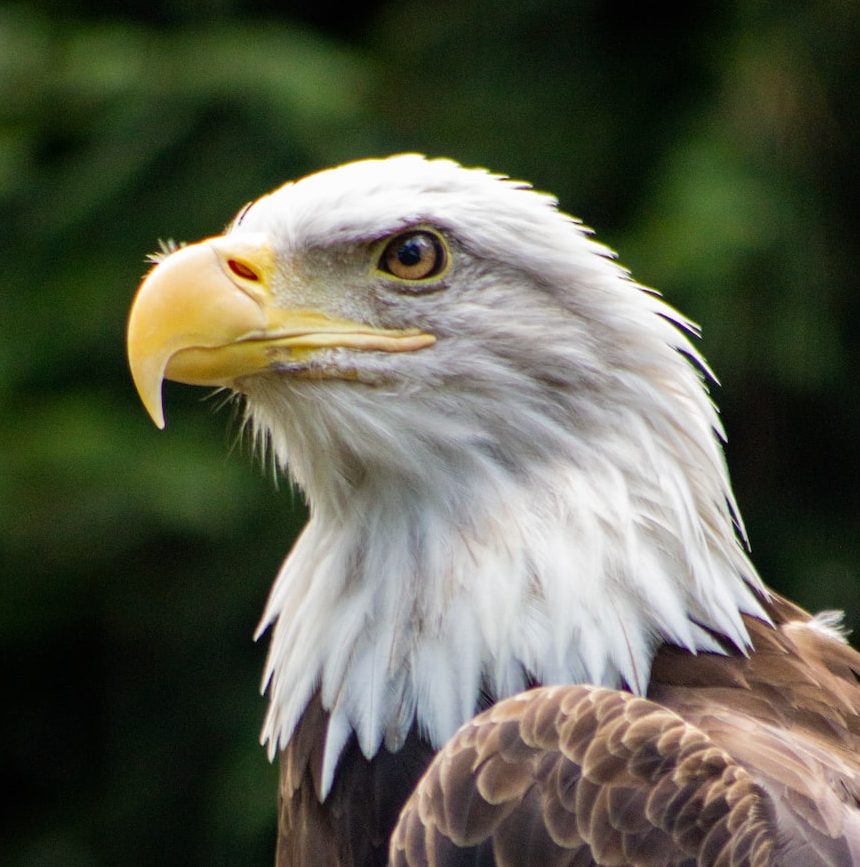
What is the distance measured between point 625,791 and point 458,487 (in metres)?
0.67

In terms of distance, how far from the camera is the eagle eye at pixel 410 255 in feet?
9.34

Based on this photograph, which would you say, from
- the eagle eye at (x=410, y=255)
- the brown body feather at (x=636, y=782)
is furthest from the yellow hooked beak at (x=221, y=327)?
the brown body feather at (x=636, y=782)

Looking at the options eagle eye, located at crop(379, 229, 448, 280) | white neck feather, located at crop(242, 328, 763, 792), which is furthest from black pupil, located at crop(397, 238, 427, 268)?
white neck feather, located at crop(242, 328, 763, 792)

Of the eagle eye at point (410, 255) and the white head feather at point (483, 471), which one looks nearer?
the white head feather at point (483, 471)

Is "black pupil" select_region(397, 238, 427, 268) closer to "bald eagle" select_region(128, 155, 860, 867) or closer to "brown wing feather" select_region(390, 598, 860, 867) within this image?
"bald eagle" select_region(128, 155, 860, 867)

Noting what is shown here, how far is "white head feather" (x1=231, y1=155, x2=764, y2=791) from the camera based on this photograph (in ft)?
8.86

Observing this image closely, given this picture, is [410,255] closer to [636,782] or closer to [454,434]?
[454,434]

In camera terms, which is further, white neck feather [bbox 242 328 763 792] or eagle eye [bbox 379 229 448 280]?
eagle eye [bbox 379 229 448 280]

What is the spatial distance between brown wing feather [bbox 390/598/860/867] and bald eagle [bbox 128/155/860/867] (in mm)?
32

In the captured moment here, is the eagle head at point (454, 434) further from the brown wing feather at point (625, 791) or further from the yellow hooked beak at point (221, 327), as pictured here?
the brown wing feather at point (625, 791)

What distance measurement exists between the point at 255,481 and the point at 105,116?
4.43 feet

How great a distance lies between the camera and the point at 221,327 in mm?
2719

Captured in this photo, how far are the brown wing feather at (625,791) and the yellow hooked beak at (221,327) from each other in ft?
2.37

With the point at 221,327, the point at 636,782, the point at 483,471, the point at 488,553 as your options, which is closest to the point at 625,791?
the point at 636,782
